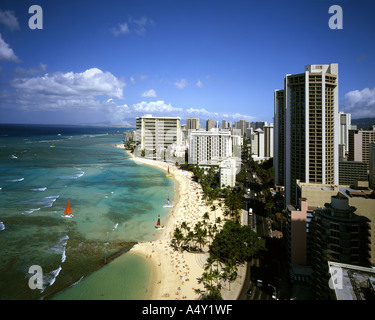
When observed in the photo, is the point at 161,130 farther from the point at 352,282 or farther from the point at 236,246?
the point at 352,282

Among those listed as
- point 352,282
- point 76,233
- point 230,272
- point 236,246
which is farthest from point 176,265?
point 352,282

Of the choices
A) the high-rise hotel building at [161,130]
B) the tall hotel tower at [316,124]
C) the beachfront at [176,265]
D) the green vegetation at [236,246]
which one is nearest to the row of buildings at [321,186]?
the tall hotel tower at [316,124]

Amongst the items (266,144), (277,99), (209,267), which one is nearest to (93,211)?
(209,267)

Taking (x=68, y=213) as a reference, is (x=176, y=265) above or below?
below

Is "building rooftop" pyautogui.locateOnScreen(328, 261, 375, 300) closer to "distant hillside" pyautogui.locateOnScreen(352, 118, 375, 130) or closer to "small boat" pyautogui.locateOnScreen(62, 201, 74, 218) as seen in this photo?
"small boat" pyautogui.locateOnScreen(62, 201, 74, 218)

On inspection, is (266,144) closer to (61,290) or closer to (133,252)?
(133,252)

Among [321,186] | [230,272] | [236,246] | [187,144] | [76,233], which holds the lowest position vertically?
[230,272]
